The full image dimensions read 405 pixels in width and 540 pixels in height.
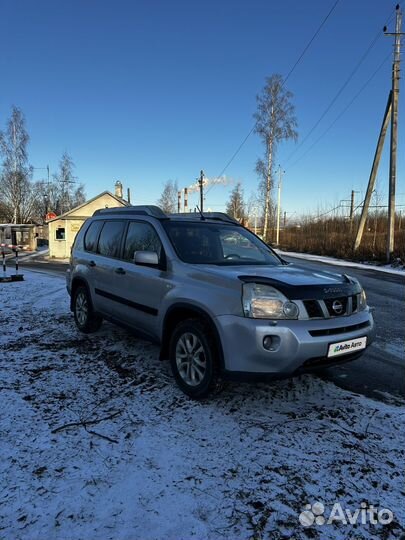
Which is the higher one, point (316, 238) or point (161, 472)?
point (316, 238)

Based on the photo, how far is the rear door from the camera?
404 centimetres

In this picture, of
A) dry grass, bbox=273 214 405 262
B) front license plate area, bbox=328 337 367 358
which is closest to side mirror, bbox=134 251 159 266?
front license plate area, bbox=328 337 367 358

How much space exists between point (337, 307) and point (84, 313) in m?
3.84

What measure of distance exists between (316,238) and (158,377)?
2700cm

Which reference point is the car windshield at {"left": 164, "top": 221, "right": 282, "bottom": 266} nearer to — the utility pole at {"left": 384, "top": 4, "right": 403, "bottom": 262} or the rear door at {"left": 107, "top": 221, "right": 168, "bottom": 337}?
the rear door at {"left": 107, "top": 221, "right": 168, "bottom": 337}

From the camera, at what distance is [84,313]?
19.0 ft

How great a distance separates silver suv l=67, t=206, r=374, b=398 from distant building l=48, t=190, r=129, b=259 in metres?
27.3

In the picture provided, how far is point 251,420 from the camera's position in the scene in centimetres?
325

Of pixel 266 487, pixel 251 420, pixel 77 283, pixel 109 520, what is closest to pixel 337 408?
pixel 251 420

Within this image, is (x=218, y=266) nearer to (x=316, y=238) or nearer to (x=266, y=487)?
(x=266, y=487)

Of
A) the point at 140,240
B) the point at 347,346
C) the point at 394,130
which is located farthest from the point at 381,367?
the point at 394,130

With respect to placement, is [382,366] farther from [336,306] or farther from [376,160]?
[376,160]

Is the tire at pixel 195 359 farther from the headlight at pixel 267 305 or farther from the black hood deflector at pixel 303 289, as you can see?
the black hood deflector at pixel 303 289

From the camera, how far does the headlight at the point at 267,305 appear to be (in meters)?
3.12
